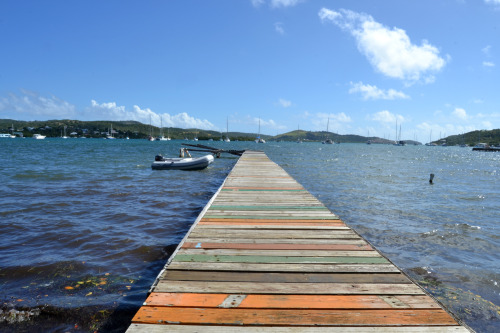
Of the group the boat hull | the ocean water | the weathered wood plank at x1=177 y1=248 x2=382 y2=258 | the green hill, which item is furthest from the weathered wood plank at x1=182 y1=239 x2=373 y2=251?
the green hill

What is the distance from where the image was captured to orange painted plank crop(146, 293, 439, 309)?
2.71 metres

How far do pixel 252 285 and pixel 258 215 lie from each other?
9.72 feet

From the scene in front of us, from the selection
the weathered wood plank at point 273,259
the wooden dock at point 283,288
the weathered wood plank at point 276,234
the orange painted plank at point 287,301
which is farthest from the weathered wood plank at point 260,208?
the orange painted plank at point 287,301

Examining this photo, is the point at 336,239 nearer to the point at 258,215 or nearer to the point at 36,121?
the point at 258,215

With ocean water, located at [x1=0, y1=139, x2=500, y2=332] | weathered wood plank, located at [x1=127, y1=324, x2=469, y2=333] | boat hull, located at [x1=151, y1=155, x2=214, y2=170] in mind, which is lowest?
ocean water, located at [x1=0, y1=139, x2=500, y2=332]

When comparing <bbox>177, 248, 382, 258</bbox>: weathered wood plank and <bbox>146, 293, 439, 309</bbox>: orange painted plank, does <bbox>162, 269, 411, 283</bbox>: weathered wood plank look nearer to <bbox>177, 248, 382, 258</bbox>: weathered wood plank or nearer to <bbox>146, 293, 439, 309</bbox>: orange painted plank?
<bbox>146, 293, 439, 309</bbox>: orange painted plank

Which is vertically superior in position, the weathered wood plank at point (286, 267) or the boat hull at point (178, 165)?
the weathered wood plank at point (286, 267)

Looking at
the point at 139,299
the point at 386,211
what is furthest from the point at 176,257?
the point at 386,211

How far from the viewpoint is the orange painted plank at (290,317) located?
97.2 inches

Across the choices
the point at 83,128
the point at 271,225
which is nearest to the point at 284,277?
the point at 271,225

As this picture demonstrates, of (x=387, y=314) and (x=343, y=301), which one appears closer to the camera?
(x=387, y=314)

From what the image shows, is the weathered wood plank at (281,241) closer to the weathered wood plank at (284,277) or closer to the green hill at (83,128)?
the weathered wood plank at (284,277)

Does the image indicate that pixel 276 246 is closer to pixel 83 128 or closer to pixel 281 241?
pixel 281 241

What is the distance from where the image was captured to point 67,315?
373 cm
